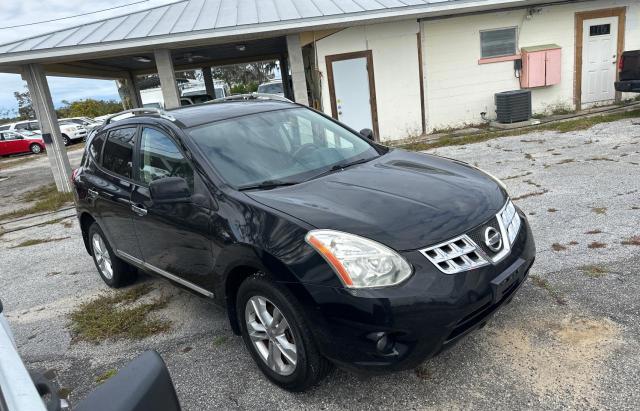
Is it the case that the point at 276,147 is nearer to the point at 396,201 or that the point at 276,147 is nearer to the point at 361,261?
the point at 396,201

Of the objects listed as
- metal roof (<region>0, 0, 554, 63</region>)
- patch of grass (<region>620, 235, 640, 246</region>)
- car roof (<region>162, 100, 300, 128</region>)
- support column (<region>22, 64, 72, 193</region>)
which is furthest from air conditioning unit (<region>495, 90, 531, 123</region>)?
support column (<region>22, 64, 72, 193</region>)

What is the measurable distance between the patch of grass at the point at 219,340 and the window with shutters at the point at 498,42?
11.4 meters

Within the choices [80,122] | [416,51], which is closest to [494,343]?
[416,51]

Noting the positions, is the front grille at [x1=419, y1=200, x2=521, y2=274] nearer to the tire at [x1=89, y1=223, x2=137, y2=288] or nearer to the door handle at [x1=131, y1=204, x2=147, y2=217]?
the door handle at [x1=131, y1=204, x2=147, y2=217]

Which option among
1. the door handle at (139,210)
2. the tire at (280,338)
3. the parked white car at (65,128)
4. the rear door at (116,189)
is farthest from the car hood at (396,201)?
the parked white car at (65,128)

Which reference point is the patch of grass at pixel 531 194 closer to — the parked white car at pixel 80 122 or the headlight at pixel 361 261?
the headlight at pixel 361 261

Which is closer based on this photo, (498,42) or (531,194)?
(531,194)

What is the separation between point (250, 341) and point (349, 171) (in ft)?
4.35

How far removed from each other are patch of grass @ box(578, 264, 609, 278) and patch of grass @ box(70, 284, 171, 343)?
3.42m

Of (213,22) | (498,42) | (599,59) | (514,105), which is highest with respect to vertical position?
(213,22)

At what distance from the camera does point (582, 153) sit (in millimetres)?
8055

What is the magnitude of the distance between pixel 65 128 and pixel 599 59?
80.9ft

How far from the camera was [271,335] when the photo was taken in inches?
111

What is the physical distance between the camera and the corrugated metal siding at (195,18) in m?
10.2
